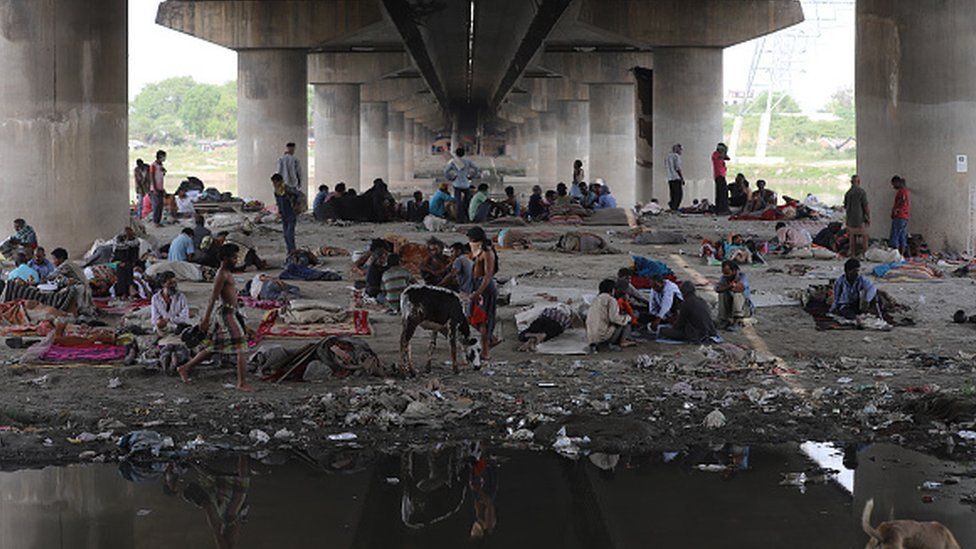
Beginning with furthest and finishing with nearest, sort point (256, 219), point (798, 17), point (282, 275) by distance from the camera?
1. point (798, 17)
2. point (256, 219)
3. point (282, 275)

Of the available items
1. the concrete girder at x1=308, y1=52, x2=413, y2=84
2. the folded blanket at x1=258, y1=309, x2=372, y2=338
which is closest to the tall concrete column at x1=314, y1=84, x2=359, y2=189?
the concrete girder at x1=308, y1=52, x2=413, y2=84

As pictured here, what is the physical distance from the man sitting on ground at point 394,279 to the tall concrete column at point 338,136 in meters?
43.0

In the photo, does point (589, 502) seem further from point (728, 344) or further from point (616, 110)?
point (616, 110)

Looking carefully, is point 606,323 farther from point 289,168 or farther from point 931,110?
point 931,110

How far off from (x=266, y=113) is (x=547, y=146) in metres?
52.0

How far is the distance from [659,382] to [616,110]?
46.6m

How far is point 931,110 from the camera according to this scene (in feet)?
81.9

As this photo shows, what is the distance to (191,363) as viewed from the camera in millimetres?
13438

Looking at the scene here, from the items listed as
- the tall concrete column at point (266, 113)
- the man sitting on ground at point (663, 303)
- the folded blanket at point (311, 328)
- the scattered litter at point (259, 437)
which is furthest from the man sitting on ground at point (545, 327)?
the tall concrete column at point (266, 113)

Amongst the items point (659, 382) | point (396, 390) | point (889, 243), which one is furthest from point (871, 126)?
point (396, 390)

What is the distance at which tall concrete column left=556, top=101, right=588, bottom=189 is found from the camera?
7912cm

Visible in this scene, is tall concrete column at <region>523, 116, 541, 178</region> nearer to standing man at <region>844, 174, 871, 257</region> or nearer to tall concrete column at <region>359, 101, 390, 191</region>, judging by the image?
tall concrete column at <region>359, 101, 390, 191</region>

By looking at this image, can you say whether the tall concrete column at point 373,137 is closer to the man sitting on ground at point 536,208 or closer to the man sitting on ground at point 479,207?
the man sitting on ground at point 536,208

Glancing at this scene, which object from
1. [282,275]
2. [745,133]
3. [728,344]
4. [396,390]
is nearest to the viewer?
[396,390]
